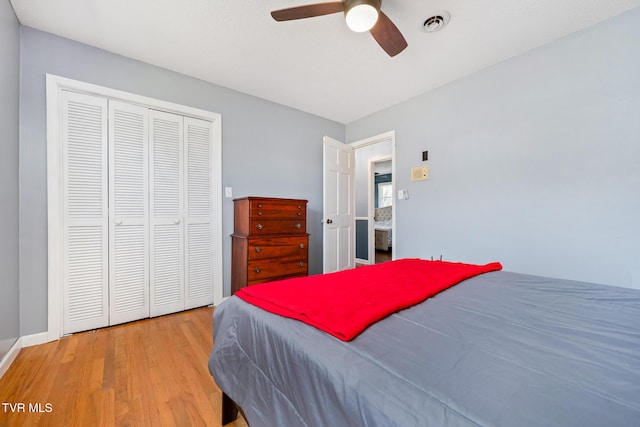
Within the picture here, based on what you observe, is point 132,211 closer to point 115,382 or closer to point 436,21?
point 115,382

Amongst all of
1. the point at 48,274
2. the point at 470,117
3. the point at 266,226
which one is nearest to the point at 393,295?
the point at 266,226

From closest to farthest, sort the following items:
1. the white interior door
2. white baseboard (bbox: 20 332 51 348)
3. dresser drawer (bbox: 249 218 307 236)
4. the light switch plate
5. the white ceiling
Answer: the white ceiling → white baseboard (bbox: 20 332 51 348) → dresser drawer (bbox: 249 218 307 236) → the light switch plate → the white interior door

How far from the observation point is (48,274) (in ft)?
6.51

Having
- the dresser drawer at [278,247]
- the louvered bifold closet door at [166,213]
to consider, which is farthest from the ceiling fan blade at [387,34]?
Answer: the louvered bifold closet door at [166,213]

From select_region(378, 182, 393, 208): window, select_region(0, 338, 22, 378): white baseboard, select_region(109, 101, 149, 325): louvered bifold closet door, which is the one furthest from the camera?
select_region(378, 182, 393, 208): window

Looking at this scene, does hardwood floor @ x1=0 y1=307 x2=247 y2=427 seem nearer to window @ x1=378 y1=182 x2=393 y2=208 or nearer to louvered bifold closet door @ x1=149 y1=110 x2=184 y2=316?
louvered bifold closet door @ x1=149 y1=110 x2=184 y2=316

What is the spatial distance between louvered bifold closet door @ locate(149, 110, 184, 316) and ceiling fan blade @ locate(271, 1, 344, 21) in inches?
63.5

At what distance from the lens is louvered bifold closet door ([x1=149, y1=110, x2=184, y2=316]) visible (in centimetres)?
245

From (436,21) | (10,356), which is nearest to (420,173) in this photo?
(436,21)

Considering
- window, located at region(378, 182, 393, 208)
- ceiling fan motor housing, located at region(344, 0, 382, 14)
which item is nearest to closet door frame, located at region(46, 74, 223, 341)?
ceiling fan motor housing, located at region(344, 0, 382, 14)

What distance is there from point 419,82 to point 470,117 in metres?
0.67

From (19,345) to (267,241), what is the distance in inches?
77.2

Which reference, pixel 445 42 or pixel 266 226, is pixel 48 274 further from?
pixel 445 42

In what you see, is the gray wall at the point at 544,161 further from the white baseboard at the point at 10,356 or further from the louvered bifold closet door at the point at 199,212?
the white baseboard at the point at 10,356
